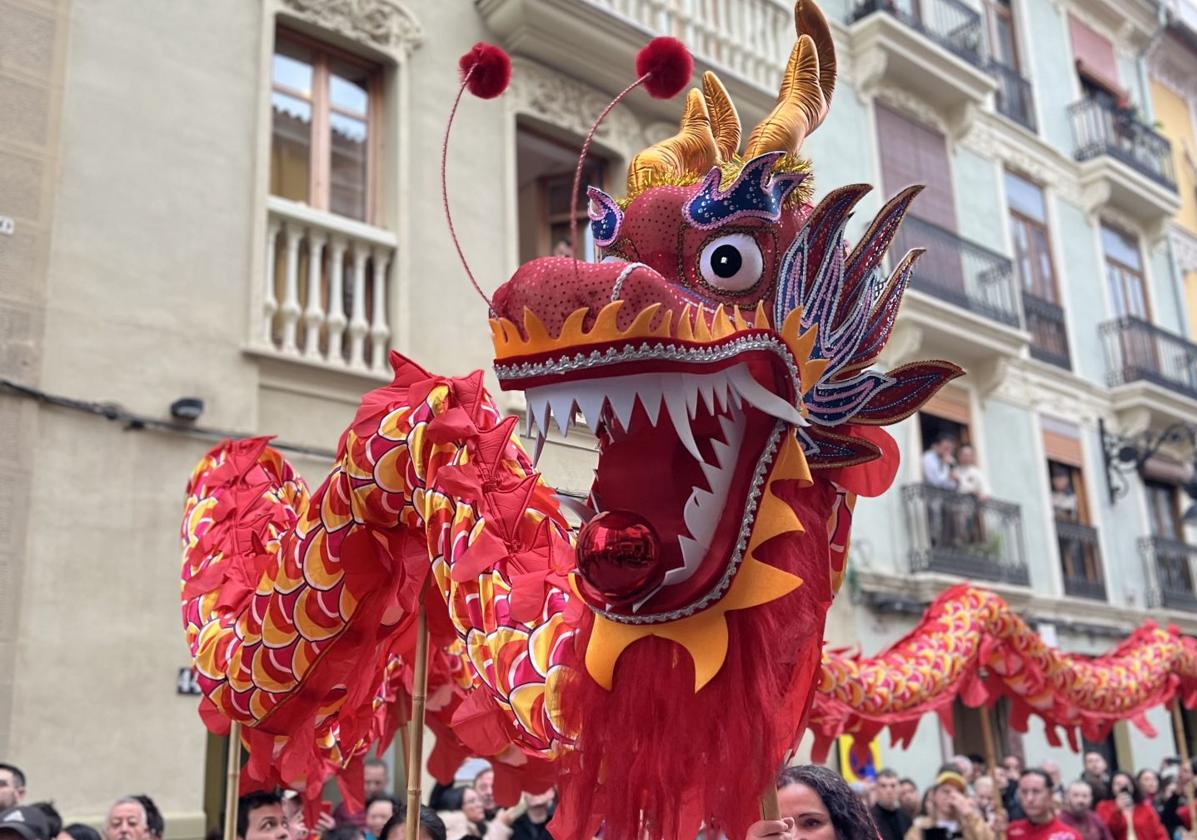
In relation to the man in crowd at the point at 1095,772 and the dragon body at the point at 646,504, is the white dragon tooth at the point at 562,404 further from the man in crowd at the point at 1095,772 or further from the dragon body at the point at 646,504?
the man in crowd at the point at 1095,772

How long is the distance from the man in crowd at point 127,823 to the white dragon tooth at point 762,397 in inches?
133

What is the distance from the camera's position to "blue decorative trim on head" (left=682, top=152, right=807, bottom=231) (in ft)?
6.82

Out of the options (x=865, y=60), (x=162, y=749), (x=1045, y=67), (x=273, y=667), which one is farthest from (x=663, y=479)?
(x=1045, y=67)

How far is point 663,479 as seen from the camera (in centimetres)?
199

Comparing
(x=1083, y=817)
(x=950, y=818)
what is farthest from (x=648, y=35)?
(x=1083, y=817)

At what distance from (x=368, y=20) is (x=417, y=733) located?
644 centimetres

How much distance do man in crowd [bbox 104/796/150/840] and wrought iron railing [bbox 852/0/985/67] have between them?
11.7m

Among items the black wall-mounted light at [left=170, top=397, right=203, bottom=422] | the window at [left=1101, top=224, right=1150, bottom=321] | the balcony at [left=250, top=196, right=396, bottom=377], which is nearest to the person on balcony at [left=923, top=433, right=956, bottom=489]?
the window at [left=1101, top=224, right=1150, bottom=321]

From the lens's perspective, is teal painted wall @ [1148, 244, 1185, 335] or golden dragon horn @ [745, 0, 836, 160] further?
teal painted wall @ [1148, 244, 1185, 335]

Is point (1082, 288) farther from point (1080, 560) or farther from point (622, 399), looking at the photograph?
point (622, 399)

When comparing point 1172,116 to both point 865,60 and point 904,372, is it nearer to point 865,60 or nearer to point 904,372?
point 865,60

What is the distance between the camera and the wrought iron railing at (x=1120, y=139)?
16.2 m

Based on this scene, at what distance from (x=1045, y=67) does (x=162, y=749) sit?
47.7ft

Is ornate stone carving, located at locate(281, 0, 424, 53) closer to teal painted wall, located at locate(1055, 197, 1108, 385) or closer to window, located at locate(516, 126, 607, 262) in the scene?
window, located at locate(516, 126, 607, 262)
